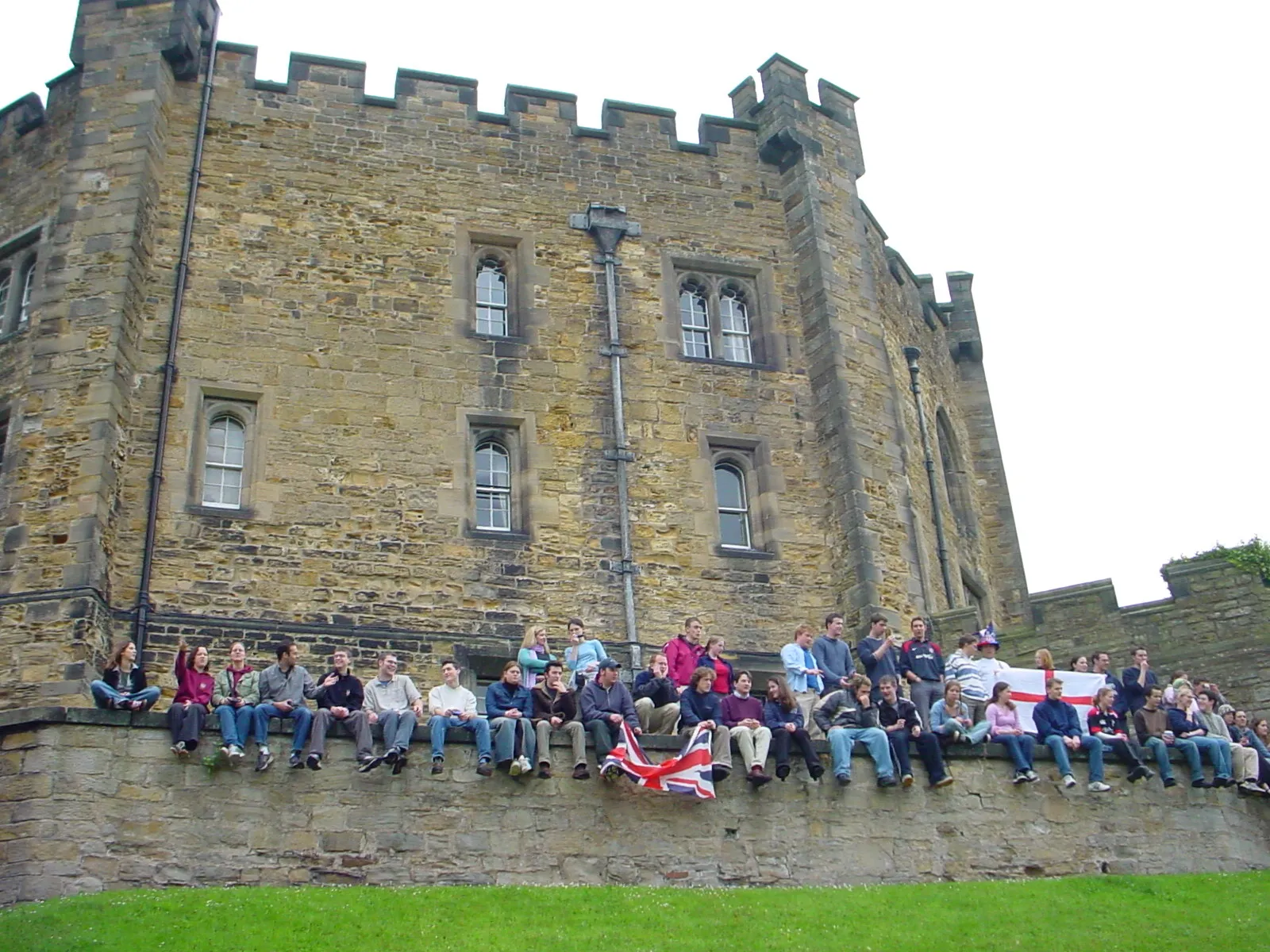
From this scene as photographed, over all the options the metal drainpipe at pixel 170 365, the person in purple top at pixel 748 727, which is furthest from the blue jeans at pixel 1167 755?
the metal drainpipe at pixel 170 365

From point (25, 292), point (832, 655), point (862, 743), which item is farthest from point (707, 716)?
point (25, 292)

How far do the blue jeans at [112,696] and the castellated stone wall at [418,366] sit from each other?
103 inches

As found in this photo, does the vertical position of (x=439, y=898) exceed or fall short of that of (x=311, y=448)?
it falls short

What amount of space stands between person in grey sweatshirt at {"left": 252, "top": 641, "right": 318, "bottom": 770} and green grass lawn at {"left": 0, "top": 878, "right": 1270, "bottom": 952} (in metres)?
1.44

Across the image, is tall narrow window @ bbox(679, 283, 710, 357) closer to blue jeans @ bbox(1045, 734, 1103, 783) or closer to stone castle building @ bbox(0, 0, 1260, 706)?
stone castle building @ bbox(0, 0, 1260, 706)

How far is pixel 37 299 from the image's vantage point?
22.1m

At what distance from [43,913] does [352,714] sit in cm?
346

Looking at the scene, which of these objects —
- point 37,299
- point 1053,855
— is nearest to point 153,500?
point 37,299

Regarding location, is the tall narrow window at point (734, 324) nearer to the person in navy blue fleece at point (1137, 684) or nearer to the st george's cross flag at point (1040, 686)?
the st george's cross flag at point (1040, 686)

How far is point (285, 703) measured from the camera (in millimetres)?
16203

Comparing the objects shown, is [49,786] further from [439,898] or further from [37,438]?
[37,438]

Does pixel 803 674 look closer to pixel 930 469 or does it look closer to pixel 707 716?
pixel 707 716

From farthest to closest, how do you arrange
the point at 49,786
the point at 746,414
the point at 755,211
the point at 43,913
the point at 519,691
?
the point at 755,211, the point at 746,414, the point at 519,691, the point at 49,786, the point at 43,913

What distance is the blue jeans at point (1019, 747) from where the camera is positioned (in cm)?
1766
